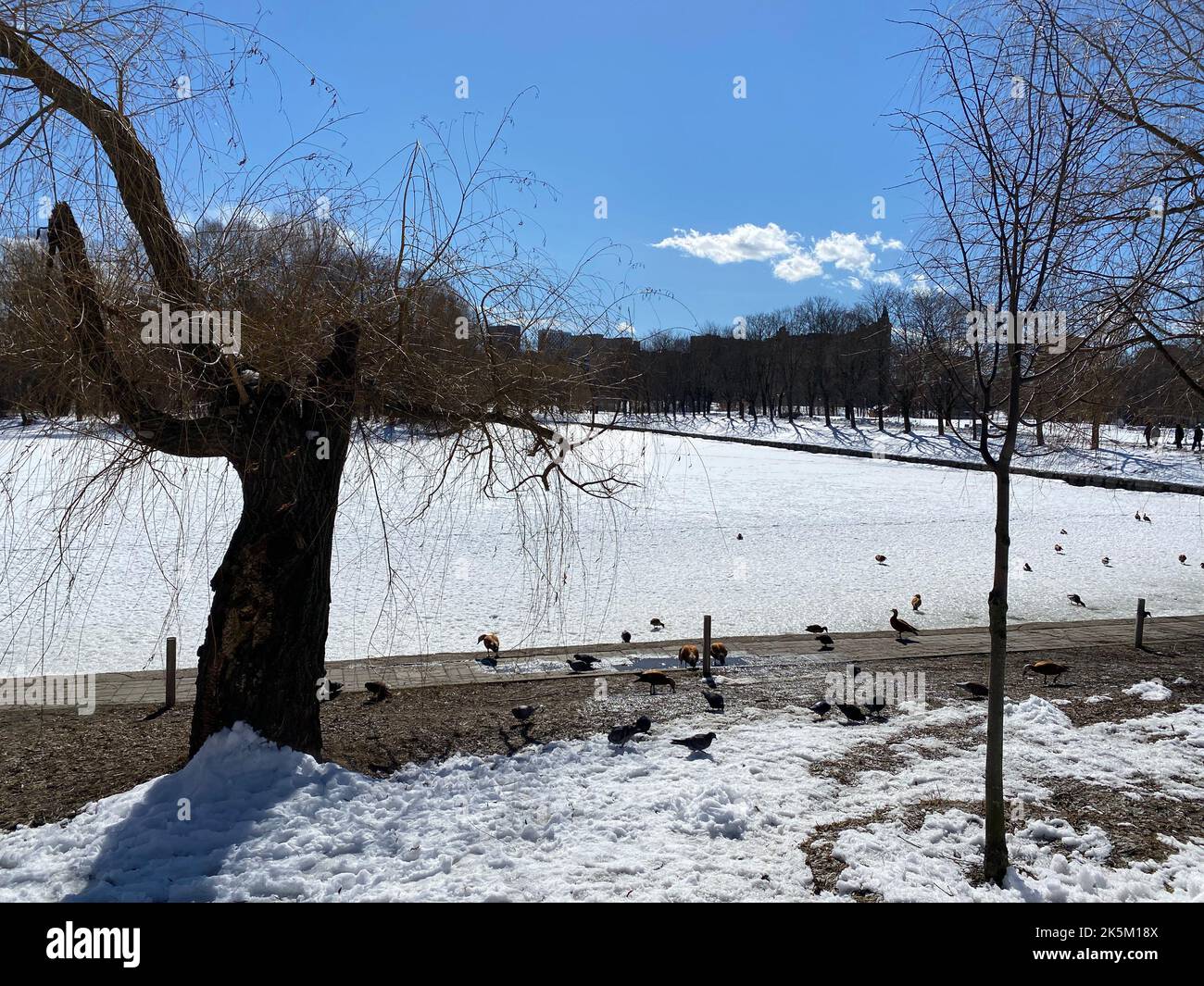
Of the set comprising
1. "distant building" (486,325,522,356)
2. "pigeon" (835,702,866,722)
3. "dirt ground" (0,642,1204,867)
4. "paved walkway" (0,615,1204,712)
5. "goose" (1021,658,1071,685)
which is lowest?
"paved walkway" (0,615,1204,712)

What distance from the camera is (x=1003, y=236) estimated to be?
151 inches

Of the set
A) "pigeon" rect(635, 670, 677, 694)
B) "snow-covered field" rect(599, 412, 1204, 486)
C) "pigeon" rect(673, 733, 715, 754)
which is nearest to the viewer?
"pigeon" rect(673, 733, 715, 754)

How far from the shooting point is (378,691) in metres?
6.87

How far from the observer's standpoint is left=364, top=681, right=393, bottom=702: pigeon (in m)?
6.86

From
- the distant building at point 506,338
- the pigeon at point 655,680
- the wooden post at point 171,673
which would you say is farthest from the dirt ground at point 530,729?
the distant building at point 506,338

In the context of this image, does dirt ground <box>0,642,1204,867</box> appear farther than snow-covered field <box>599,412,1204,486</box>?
No

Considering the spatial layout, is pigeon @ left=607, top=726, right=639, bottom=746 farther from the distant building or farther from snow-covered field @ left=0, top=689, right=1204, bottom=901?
the distant building

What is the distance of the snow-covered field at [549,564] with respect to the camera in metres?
5.78

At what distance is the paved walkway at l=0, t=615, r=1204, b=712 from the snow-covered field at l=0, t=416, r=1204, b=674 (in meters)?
0.59

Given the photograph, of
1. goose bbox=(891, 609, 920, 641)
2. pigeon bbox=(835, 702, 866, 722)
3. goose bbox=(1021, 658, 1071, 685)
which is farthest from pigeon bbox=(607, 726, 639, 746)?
goose bbox=(891, 609, 920, 641)

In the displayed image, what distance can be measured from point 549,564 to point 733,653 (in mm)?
4536

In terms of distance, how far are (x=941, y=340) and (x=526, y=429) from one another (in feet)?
8.28
